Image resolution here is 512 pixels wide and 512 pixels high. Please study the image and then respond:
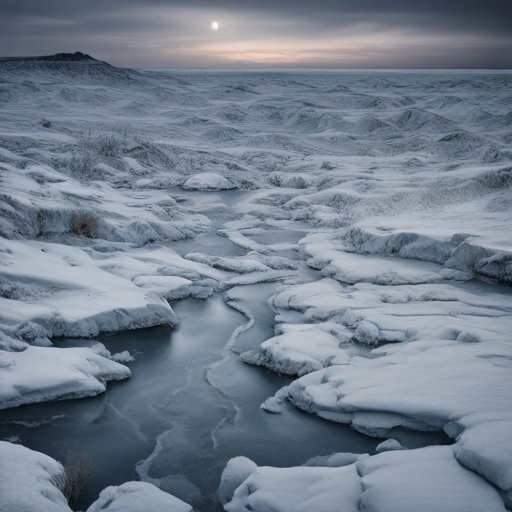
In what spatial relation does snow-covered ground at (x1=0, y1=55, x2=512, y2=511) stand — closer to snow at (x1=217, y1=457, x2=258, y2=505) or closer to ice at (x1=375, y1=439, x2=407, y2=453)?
snow at (x1=217, y1=457, x2=258, y2=505)

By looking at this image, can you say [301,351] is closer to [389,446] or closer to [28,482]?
[389,446]

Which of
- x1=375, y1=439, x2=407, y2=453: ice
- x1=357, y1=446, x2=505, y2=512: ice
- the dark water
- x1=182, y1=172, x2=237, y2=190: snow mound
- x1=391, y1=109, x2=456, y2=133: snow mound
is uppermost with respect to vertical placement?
x1=391, y1=109, x2=456, y2=133: snow mound

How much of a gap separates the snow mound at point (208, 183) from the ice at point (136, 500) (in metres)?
15.8

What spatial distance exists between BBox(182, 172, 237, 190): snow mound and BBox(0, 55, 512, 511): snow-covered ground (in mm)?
83

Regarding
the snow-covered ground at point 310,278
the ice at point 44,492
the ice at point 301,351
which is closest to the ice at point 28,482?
the ice at point 44,492

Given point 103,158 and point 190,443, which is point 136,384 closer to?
point 190,443

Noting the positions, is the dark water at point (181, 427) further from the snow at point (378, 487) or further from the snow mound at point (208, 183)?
the snow mound at point (208, 183)

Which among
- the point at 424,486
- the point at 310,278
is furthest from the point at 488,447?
the point at 310,278

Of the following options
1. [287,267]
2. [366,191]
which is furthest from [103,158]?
[287,267]

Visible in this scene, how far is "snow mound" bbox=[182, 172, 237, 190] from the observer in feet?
61.3

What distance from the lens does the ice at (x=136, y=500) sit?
340 cm

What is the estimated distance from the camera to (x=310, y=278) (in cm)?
970

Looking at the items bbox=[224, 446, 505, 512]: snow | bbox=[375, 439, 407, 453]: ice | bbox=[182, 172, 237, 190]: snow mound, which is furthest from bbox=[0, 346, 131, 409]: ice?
bbox=[182, 172, 237, 190]: snow mound

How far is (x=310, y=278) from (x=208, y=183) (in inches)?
404
